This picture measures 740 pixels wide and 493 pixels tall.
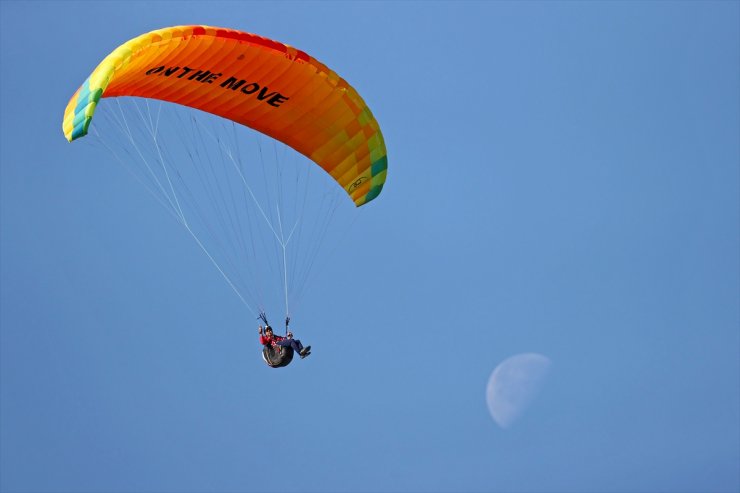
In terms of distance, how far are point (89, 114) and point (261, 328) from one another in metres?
6.70

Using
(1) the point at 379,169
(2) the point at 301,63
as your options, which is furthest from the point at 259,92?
(1) the point at 379,169

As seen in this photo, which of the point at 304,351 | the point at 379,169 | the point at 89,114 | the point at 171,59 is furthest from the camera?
the point at 379,169

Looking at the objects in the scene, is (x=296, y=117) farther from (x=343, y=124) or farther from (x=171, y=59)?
(x=171, y=59)

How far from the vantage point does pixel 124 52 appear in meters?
26.7

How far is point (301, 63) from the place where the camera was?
97.8 ft

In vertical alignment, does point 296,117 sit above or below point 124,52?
above

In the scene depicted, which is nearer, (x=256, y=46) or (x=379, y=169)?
(x=256, y=46)

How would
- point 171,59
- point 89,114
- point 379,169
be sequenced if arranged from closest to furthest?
point 89,114, point 171,59, point 379,169

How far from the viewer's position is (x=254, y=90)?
30.2 meters

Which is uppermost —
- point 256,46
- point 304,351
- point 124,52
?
point 256,46

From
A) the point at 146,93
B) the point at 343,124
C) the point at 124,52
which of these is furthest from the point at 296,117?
the point at 124,52

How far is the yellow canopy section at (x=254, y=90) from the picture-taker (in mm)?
27234

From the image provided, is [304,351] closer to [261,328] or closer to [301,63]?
[261,328]

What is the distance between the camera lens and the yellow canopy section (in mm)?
27234
